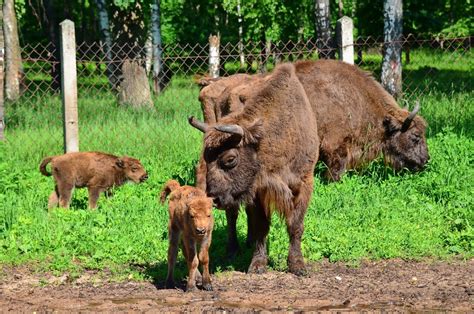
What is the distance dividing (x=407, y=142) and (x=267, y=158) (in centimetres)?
408

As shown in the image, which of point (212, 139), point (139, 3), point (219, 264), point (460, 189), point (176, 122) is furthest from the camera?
point (139, 3)

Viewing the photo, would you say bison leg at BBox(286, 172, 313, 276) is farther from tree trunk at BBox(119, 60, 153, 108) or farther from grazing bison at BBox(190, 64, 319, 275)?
tree trunk at BBox(119, 60, 153, 108)

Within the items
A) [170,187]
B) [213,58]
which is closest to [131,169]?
[170,187]

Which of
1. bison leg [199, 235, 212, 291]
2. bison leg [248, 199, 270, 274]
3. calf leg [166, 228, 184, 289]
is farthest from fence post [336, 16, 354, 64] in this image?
bison leg [199, 235, 212, 291]

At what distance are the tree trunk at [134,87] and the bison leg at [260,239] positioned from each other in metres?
7.17

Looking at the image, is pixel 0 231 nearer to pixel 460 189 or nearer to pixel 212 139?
pixel 212 139

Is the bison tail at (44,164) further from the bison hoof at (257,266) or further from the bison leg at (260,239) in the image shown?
the bison hoof at (257,266)

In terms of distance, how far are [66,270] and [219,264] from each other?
1433mm

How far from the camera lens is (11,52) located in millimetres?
22547

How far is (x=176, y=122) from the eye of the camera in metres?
13.5

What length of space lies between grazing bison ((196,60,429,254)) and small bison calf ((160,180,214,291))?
3.14 metres

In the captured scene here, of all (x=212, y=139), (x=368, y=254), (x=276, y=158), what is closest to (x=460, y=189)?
(x=368, y=254)

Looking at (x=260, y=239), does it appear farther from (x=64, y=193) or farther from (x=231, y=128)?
(x=64, y=193)

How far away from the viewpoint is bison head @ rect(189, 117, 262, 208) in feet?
25.8
